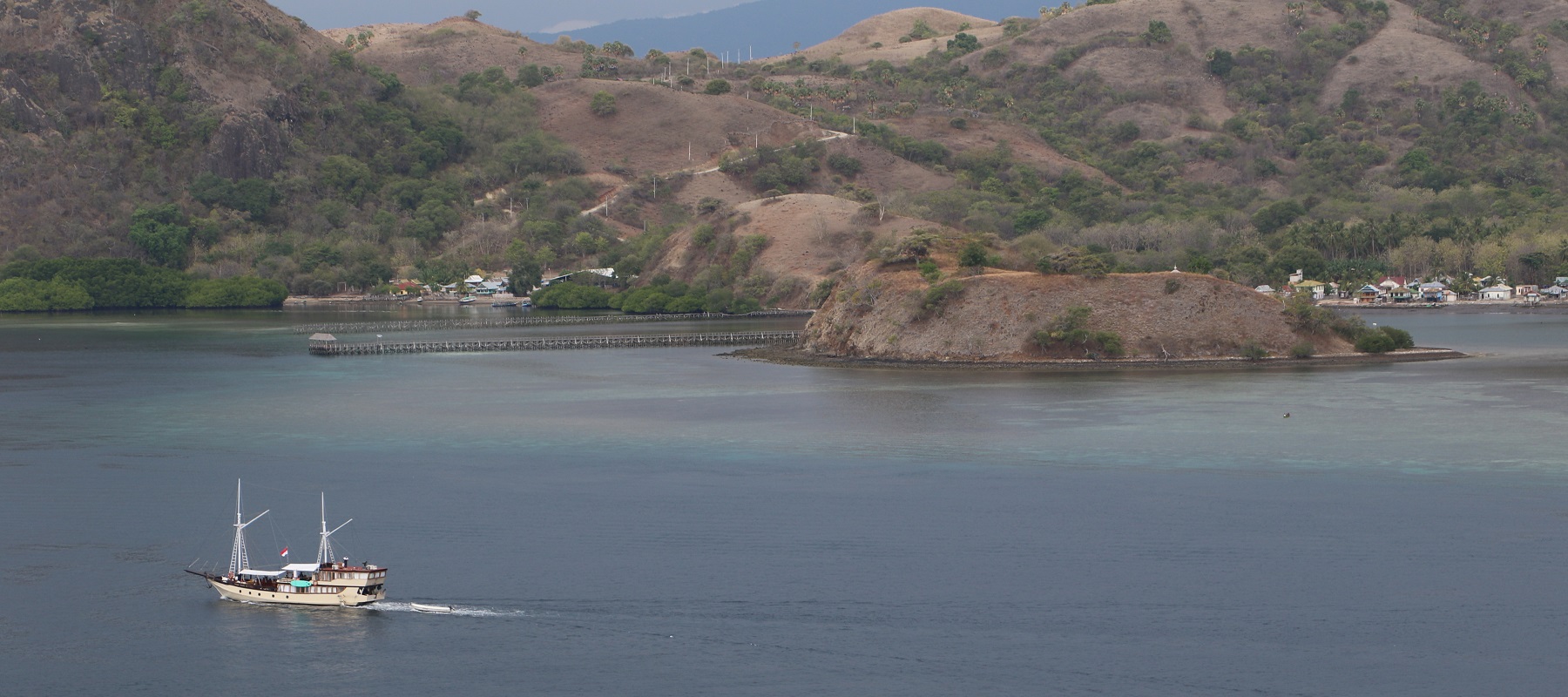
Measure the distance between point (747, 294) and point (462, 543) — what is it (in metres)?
133

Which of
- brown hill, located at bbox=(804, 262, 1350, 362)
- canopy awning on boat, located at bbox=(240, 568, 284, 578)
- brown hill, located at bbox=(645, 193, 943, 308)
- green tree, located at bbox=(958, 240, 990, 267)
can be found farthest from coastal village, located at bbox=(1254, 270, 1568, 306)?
canopy awning on boat, located at bbox=(240, 568, 284, 578)

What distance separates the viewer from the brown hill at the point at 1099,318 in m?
97.6

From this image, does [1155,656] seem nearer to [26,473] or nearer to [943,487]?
[943,487]

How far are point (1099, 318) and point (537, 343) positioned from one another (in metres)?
46.7

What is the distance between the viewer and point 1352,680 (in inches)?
1282

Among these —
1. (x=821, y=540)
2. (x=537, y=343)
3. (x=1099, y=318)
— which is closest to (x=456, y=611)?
(x=821, y=540)

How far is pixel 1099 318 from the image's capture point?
97.4m

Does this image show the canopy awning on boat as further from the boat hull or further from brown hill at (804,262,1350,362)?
brown hill at (804,262,1350,362)

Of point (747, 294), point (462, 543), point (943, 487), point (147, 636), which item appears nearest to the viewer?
point (147, 636)

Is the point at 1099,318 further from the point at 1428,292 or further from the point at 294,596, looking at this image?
the point at 1428,292

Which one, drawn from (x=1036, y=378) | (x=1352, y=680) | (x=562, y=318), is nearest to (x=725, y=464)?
(x=1352, y=680)

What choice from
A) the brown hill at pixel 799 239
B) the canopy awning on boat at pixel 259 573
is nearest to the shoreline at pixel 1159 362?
the canopy awning on boat at pixel 259 573

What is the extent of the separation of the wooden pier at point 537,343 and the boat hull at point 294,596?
78951 mm

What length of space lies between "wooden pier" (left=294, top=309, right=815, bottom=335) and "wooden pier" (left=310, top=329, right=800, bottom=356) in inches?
733
